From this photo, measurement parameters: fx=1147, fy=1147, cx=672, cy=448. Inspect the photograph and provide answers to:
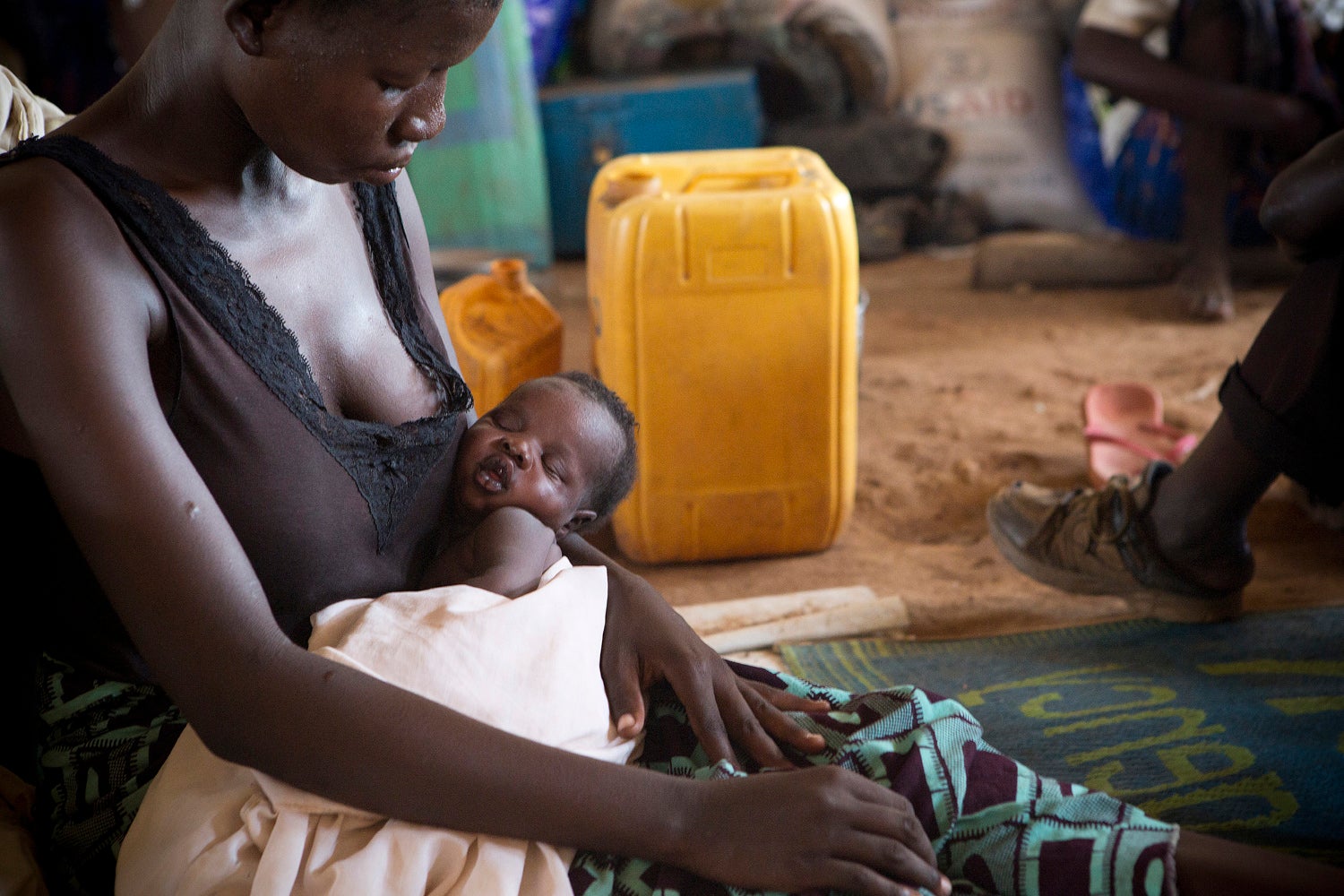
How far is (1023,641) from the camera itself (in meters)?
2.28

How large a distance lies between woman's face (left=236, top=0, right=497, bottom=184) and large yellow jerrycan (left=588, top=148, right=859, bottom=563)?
56.5 inches

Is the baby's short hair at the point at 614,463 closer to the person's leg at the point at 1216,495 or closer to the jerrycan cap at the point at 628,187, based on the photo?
the jerrycan cap at the point at 628,187

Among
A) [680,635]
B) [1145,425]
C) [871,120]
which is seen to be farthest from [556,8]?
[680,635]

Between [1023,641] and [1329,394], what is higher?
[1329,394]

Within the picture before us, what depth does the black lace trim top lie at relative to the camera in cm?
102

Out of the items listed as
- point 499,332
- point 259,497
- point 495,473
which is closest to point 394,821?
point 259,497

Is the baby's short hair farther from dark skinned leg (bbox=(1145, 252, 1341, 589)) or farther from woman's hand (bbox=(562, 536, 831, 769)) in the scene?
dark skinned leg (bbox=(1145, 252, 1341, 589))

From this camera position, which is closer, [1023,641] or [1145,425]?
[1023,641]

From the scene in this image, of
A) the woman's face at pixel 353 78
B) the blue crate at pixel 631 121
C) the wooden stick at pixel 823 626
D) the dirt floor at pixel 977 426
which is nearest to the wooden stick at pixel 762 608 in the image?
the wooden stick at pixel 823 626

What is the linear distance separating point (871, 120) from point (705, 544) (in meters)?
3.35

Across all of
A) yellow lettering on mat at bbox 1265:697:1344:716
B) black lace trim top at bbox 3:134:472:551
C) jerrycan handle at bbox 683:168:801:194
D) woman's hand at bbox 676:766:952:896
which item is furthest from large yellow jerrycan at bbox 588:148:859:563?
woman's hand at bbox 676:766:952:896

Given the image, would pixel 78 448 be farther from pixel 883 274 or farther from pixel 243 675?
pixel 883 274

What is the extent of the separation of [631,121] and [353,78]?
14.3 feet

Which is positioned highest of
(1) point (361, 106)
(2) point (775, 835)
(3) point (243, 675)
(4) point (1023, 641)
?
(1) point (361, 106)
